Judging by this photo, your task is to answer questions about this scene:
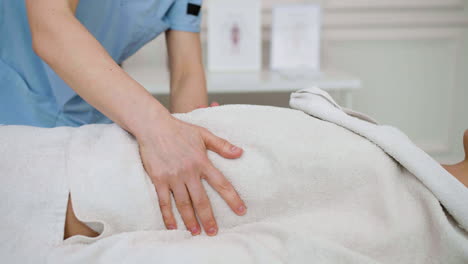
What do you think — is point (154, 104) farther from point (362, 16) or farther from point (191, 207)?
point (362, 16)

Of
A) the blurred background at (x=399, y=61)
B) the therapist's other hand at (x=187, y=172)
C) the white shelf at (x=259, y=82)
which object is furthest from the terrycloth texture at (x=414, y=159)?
the blurred background at (x=399, y=61)

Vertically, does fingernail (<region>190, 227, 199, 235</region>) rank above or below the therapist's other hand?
below

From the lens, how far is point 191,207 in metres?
0.74

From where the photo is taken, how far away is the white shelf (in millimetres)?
1726

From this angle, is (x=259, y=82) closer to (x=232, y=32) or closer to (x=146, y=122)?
(x=232, y=32)

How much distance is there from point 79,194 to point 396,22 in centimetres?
199

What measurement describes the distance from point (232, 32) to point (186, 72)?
0.74m

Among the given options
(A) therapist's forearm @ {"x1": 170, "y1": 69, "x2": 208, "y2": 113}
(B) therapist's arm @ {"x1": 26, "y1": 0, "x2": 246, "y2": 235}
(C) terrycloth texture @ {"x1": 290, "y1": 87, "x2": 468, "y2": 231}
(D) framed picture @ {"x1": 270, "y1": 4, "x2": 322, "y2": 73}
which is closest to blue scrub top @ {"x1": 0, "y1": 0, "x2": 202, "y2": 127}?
(A) therapist's forearm @ {"x1": 170, "y1": 69, "x2": 208, "y2": 113}

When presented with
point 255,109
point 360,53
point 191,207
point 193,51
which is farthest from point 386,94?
point 191,207

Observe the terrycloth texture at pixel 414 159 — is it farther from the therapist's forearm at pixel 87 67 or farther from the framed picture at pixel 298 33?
the framed picture at pixel 298 33

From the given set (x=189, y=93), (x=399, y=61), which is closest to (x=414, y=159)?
(x=189, y=93)

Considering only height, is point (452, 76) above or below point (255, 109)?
below

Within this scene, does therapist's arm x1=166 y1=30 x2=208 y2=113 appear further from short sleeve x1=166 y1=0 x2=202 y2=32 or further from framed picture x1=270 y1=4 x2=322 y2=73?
framed picture x1=270 y1=4 x2=322 y2=73

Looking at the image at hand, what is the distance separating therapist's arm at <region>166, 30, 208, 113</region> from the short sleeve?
0.06 feet
